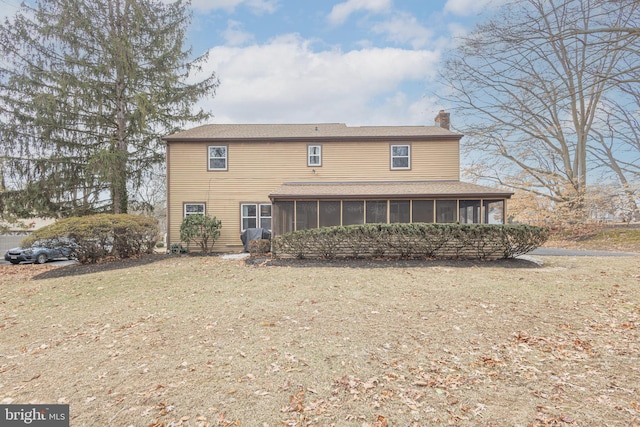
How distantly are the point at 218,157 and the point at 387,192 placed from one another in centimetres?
843

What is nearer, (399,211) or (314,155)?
(399,211)

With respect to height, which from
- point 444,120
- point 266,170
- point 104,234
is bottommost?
point 104,234

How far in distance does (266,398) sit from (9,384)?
326cm

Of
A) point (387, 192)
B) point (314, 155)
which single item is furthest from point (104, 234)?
point (387, 192)

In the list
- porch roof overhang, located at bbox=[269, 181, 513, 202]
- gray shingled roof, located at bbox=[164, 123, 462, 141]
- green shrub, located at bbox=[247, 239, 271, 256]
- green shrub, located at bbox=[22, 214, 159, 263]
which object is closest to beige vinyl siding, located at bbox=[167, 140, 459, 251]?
gray shingled roof, located at bbox=[164, 123, 462, 141]

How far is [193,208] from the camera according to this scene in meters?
15.5

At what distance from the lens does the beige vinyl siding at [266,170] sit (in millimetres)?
15375

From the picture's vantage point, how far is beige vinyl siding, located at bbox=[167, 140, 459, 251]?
15.4m

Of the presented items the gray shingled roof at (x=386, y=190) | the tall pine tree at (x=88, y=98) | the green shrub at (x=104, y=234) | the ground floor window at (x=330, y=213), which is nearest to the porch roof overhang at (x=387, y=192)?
the gray shingled roof at (x=386, y=190)

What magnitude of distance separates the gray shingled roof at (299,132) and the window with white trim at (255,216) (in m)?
3.41

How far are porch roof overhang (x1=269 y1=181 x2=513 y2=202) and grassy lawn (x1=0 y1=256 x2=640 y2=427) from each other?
4669 mm

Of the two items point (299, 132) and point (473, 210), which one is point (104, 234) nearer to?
point (299, 132)

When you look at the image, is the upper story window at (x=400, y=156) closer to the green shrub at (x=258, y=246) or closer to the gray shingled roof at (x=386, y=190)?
the gray shingled roof at (x=386, y=190)

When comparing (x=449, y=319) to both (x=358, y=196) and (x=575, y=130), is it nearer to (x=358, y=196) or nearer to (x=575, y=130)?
(x=358, y=196)
